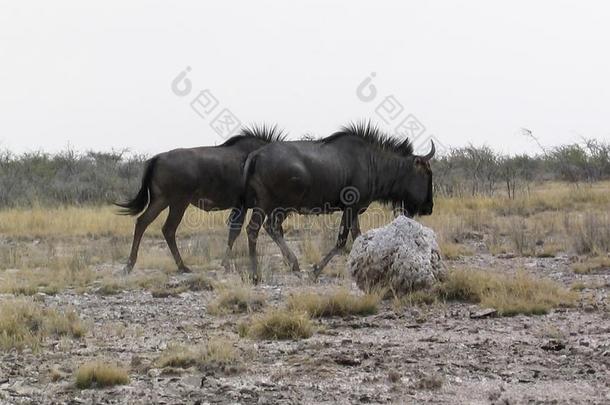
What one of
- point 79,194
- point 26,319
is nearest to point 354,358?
point 26,319

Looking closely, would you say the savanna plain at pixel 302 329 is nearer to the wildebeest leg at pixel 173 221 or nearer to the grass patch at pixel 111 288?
the grass patch at pixel 111 288

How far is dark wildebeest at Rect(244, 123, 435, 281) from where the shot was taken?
39.8 ft

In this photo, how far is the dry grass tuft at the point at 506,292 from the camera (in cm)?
885

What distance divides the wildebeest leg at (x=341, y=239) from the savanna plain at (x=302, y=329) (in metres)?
0.27

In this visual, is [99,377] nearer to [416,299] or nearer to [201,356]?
[201,356]

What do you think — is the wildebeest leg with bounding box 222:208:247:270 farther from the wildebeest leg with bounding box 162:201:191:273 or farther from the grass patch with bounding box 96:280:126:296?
the grass patch with bounding box 96:280:126:296

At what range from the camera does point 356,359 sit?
6.83 m

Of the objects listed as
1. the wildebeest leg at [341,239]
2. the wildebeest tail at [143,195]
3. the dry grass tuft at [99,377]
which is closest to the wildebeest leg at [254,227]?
the wildebeest leg at [341,239]

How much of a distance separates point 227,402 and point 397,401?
108 centimetres

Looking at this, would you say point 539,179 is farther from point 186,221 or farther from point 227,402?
point 227,402

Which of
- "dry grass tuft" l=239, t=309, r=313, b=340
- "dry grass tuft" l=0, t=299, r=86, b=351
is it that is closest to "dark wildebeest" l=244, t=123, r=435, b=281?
"dry grass tuft" l=0, t=299, r=86, b=351

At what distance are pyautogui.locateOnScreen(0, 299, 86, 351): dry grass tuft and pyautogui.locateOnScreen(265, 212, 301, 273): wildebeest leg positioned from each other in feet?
13.4

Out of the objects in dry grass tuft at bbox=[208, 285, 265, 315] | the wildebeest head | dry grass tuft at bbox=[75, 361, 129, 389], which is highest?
the wildebeest head

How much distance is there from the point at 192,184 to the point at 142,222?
0.91 m
